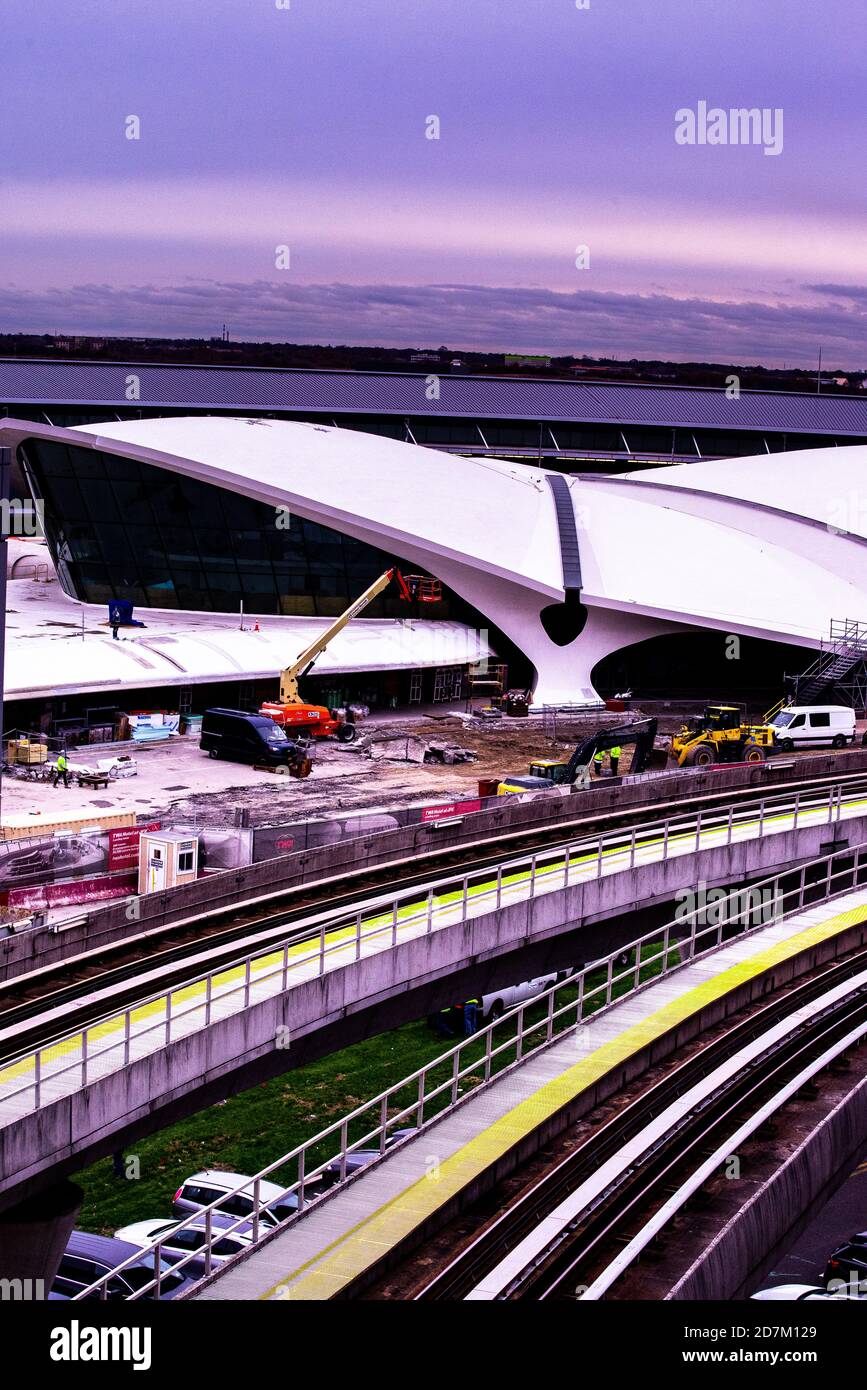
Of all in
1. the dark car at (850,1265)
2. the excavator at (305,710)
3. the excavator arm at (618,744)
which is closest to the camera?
the dark car at (850,1265)

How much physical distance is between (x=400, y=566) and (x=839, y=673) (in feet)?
40.2

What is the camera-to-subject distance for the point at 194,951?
58.1 feet

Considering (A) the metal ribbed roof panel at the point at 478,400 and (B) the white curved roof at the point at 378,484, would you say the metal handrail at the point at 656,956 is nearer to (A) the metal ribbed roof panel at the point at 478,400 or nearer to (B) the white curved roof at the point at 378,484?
(B) the white curved roof at the point at 378,484

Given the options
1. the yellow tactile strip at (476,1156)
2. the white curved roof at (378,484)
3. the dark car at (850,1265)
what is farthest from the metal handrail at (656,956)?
the white curved roof at (378,484)

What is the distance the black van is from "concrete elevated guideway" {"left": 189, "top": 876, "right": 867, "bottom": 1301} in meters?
16.2

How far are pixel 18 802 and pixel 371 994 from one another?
14.1m

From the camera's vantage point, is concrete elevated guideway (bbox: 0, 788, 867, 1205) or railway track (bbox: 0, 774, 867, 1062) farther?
railway track (bbox: 0, 774, 867, 1062)

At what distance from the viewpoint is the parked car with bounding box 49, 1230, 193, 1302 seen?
15.4 meters

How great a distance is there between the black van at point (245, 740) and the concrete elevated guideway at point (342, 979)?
1058 cm

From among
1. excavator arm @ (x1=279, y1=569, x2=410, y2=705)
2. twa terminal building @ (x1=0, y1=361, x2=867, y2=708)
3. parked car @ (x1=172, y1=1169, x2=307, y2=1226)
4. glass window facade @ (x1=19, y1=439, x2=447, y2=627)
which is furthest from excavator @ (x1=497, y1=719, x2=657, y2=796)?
parked car @ (x1=172, y1=1169, x2=307, y2=1226)

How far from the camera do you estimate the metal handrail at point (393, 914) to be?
13609 millimetres

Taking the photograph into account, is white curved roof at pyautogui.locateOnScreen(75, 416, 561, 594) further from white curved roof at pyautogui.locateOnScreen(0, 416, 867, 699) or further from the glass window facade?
the glass window facade
